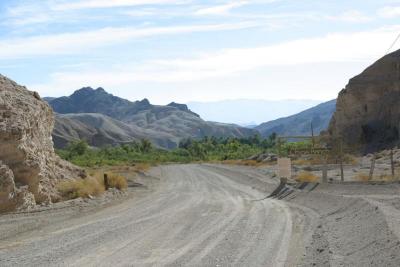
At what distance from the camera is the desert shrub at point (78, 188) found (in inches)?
1077

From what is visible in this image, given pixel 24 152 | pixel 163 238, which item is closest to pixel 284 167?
pixel 24 152

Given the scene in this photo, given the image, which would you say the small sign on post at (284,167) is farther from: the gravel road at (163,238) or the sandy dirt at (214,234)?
the gravel road at (163,238)

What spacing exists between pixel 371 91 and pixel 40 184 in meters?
62.6

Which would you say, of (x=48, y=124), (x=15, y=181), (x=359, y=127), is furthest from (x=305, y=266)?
(x=359, y=127)

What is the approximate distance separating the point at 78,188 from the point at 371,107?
59.3 meters

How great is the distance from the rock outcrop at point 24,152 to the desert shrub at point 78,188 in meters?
0.49

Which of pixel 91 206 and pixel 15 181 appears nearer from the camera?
pixel 15 181

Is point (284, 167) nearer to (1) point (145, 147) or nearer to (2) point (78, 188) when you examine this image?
(2) point (78, 188)

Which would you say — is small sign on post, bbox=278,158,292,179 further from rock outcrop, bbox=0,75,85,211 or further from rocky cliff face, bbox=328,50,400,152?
rocky cliff face, bbox=328,50,400,152

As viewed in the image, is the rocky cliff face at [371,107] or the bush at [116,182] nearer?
the bush at [116,182]

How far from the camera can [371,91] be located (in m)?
79.2

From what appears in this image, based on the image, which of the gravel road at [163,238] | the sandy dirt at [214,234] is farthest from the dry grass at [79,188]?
the gravel road at [163,238]

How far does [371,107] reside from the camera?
79438 mm

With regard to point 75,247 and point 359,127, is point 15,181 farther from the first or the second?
point 359,127
